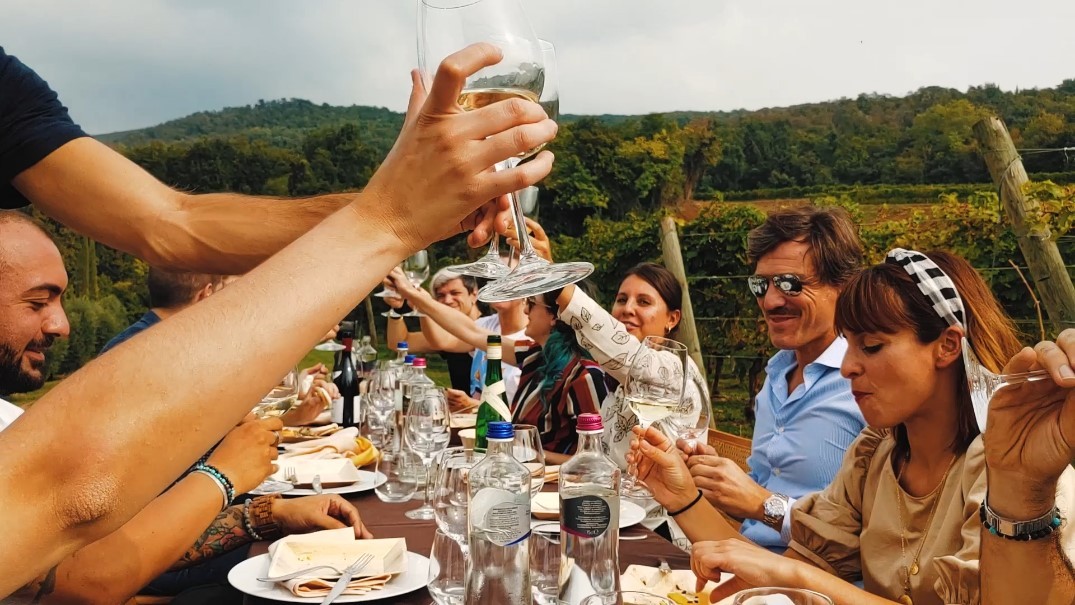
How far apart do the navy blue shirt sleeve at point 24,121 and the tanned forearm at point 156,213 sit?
0.07 feet

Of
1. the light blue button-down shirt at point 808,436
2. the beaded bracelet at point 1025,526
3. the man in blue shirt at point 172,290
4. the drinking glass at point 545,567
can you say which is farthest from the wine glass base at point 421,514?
the man in blue shirt at point 172,290

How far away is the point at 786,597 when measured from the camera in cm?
110

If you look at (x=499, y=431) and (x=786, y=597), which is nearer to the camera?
(x=786, y=597)

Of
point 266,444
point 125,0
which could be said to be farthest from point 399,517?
point 125,0

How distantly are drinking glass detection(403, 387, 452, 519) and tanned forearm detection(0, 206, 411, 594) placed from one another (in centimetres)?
234

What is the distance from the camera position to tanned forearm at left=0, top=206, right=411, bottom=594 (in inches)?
24.5

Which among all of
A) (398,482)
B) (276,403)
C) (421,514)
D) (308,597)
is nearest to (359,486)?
(398,482)

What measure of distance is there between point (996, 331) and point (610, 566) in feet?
4.28

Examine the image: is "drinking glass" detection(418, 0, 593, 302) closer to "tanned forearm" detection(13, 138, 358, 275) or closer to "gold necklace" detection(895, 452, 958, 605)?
"tanned forearm" detection(13, 138, 358, 275)

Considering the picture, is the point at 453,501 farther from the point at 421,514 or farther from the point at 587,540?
the point at 421,514

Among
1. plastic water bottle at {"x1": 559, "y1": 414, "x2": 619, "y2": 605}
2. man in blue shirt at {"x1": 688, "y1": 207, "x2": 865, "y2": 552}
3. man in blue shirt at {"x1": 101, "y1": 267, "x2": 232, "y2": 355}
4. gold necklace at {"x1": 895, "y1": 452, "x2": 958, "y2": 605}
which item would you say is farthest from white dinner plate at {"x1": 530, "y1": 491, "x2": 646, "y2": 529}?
man in blue shirt at {"x1": 101, "y1": 267, "x2": 232, "y2": 355}

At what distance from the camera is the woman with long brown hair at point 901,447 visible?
2137mm

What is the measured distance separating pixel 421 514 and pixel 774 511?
1.15 meters

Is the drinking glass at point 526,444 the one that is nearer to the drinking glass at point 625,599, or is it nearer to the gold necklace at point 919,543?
the drinking glass at point 625,599
